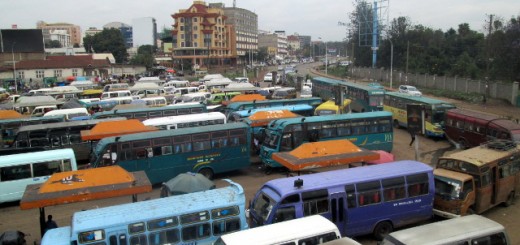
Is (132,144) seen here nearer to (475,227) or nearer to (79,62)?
(475,227)

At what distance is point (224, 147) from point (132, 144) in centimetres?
362

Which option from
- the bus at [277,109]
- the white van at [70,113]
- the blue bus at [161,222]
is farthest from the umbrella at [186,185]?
the white van at [70,113]

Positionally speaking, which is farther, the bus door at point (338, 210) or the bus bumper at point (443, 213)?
the bus bumper at point (443, 213)

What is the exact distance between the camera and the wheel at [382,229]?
11.1 m

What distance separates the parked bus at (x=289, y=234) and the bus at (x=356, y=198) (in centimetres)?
148

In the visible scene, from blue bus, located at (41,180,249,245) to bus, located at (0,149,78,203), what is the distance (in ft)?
21.5

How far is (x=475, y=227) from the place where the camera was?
870cm

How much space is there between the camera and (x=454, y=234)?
27.3ft

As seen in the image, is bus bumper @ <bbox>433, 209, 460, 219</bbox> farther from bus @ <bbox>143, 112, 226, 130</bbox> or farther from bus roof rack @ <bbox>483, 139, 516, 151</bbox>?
bus @ <bbox>143, 112, 226, 130</bbox>

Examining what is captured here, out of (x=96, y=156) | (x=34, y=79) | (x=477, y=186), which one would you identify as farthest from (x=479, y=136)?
(x=34, y=79)

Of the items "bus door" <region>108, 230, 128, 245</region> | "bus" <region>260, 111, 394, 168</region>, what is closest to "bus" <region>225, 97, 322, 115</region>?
"bus" <region>260, 111, 394, 168</region>

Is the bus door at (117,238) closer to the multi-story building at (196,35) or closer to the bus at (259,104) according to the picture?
the bus at (259,104)

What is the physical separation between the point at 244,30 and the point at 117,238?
4834 inches

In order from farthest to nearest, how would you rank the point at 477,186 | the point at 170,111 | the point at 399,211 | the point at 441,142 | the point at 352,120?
1. the point at 170,111
2. the point at 441,142
3. the point at 352,120
4. the point at 477,186
5. the point at 399,211
